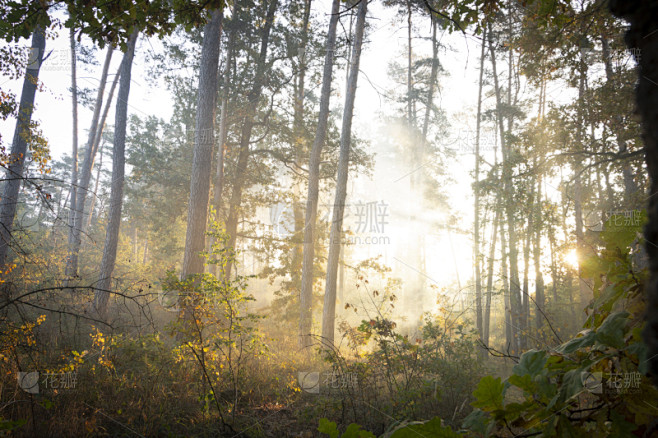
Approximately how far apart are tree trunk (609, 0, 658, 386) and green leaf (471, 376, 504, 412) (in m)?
0.39

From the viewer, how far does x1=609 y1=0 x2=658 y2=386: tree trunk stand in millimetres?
515

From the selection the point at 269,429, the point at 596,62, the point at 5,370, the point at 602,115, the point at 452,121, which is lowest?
the point at 269,429

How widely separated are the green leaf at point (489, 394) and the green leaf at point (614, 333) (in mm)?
310

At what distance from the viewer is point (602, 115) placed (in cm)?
753

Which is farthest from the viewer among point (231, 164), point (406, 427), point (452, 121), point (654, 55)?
point (452, 121)

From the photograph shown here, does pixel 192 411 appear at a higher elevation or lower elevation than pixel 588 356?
lower

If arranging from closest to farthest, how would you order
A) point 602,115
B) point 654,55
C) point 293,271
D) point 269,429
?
point 654,55
point 269,429
point 602,115
point 293,271

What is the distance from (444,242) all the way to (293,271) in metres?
23.3

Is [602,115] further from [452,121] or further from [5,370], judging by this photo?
[452,121]

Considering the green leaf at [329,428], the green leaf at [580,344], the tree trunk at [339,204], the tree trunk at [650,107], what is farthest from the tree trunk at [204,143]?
the tree trunk at [650,107]

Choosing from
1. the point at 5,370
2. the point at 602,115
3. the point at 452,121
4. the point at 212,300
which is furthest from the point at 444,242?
the point at 5,370

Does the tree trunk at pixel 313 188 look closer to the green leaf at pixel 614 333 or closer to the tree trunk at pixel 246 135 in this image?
the tree trunk at pixel 246 135

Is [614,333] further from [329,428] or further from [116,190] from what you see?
[116,190]

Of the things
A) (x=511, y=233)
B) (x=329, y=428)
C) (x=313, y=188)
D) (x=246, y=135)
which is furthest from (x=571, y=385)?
(x=246, y=135)
